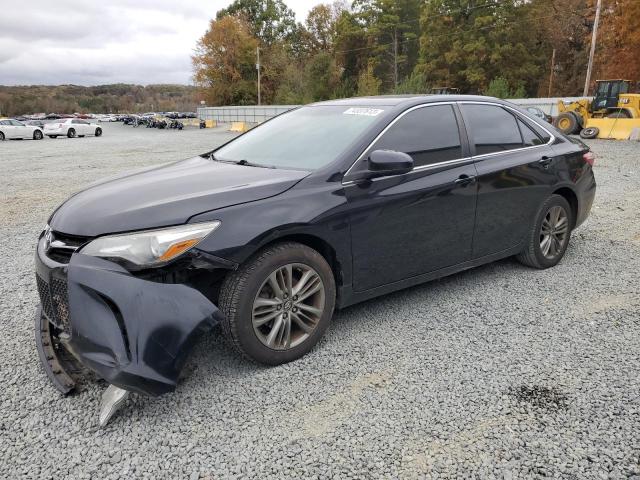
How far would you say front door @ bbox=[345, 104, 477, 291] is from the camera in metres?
3.37

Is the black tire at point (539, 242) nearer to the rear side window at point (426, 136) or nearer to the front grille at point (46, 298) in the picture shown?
the rear side window at point (426, 136)

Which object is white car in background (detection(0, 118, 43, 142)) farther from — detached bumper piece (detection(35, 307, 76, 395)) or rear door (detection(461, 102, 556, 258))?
rear door (detection(461, 102, 556, 258))

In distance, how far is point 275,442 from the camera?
2.46 m

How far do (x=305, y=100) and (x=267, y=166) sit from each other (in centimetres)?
5086

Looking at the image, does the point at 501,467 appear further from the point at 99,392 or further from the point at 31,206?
the point at 31,206

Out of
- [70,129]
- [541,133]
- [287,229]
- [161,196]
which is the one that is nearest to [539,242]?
[541,133]

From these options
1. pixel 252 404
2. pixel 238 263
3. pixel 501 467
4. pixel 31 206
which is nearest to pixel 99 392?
pixel 252 404

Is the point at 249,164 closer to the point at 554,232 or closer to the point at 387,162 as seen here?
the point at 387,162

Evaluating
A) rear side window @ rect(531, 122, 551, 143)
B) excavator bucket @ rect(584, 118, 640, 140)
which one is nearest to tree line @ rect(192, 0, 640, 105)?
excavator bucket @ rect(584, 118, 640, 140)

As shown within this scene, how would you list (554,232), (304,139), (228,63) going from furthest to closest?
(228,63)
(554,232)
(304,139)

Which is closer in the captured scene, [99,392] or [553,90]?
[99,392]

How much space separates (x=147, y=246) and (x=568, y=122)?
21133 millimetres

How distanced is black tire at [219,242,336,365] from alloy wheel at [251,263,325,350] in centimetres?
3

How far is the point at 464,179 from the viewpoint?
3873mm
